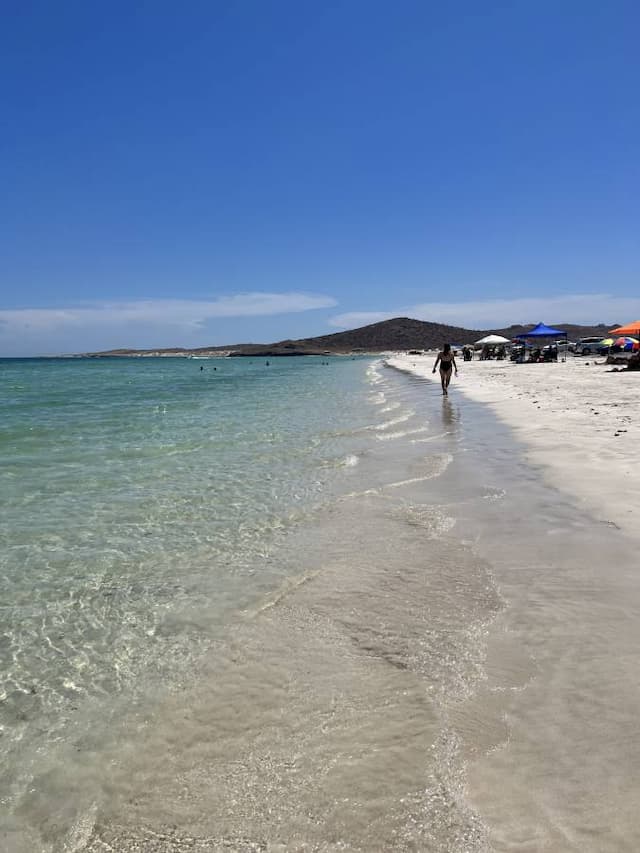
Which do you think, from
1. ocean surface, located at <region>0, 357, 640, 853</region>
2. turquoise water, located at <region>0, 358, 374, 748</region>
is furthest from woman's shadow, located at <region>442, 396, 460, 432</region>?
ocean surface, located at <region>0, 357, 640, 853</region>

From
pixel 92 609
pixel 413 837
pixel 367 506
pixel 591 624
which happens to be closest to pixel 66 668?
pixel 92 609

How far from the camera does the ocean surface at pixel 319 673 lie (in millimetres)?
2299

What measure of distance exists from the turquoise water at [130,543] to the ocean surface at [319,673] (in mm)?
29

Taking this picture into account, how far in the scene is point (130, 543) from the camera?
5.98 m

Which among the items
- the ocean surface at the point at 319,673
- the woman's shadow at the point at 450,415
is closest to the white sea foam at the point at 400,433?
the woman's shadow at the point at 450,415

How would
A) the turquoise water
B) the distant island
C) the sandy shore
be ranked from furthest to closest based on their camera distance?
the distant island → the sandy shore → the turquoise water

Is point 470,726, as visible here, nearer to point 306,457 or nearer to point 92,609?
point 92,609

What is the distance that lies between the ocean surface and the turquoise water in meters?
0.03

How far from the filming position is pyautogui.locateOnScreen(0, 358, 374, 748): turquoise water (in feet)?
12.0

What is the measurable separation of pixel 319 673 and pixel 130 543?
3.29 meters

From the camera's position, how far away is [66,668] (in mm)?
3605

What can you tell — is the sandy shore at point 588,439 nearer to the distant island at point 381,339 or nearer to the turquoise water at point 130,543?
the turquoise water at point 130,543

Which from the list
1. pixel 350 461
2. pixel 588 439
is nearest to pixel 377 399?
pixel 588 439

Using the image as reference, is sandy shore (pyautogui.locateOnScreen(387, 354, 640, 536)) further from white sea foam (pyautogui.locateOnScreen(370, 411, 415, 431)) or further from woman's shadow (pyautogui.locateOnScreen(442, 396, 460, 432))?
white sea foam (pyautogui.locateOnScreen(370, 411, 415, 431))
